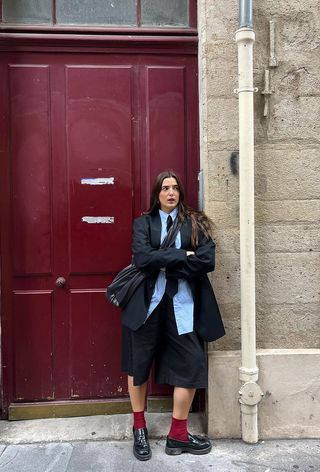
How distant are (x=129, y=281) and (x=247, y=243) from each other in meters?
0.87

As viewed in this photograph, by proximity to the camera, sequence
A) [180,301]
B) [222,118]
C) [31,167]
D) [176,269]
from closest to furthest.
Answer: [176,269] < [180,301] < [222,118] < [31,167]

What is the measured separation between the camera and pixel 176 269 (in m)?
3.24

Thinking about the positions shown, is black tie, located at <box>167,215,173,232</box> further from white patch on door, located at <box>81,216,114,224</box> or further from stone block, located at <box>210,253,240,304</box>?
white patch on door, located at <box>81,216,114,224</box>

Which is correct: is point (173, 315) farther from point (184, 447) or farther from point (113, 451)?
point (113, 451)

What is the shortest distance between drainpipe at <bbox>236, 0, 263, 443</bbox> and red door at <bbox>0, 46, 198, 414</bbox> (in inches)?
20.5

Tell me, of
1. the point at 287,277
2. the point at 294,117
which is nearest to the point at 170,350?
the point at 287,277

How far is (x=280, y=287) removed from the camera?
145 inches

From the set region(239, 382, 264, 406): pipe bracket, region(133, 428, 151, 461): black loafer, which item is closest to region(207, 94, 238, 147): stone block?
region(239, 382, 264, 406): pipe bracket

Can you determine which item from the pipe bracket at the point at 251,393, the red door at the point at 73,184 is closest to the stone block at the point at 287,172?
the red door at the point at 73,184

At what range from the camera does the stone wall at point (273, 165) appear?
3.60 meters

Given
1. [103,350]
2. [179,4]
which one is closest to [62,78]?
[179,4]

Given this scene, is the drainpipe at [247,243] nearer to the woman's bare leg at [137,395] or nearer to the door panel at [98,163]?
the woman's bare leg at [137,395]

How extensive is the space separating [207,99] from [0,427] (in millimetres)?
2897

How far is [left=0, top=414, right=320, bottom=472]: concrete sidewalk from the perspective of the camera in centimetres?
330
